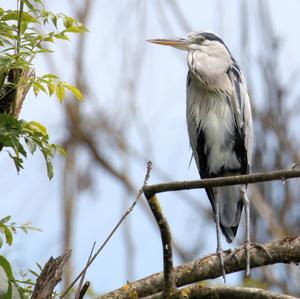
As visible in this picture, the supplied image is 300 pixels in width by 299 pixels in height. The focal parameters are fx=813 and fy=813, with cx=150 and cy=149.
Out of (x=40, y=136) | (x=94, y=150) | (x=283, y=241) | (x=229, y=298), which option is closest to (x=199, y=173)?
(x=283, y=241)

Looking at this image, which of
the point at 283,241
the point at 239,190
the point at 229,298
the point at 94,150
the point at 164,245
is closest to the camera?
the point at 164,245

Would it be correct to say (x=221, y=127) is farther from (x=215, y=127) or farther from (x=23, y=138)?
(x=23, y=138)

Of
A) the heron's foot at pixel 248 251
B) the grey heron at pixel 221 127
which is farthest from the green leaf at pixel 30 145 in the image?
the grey heron at pixel 221 127

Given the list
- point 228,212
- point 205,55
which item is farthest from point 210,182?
point 205,55

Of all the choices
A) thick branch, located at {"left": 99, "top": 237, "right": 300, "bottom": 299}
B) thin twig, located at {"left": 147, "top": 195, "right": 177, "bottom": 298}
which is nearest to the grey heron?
thick branch, located at {"left": 99, "top": 237, "right": 300, "bottom": 299}

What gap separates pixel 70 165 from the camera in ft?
28.3

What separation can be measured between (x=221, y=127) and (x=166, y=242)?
213 centimetres

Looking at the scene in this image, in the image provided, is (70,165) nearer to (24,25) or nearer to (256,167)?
(256,167)

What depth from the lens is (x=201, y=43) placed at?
460 cm

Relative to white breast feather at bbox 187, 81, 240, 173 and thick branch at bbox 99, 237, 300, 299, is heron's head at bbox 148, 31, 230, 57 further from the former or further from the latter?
thick branch at bbox 99, 237, 300, 299

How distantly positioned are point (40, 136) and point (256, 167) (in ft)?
22.3

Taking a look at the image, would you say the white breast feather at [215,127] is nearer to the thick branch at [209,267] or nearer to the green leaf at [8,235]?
the thick branch at [209,267]

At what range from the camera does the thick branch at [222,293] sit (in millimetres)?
2258

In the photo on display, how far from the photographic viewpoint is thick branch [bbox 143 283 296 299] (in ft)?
7.41
